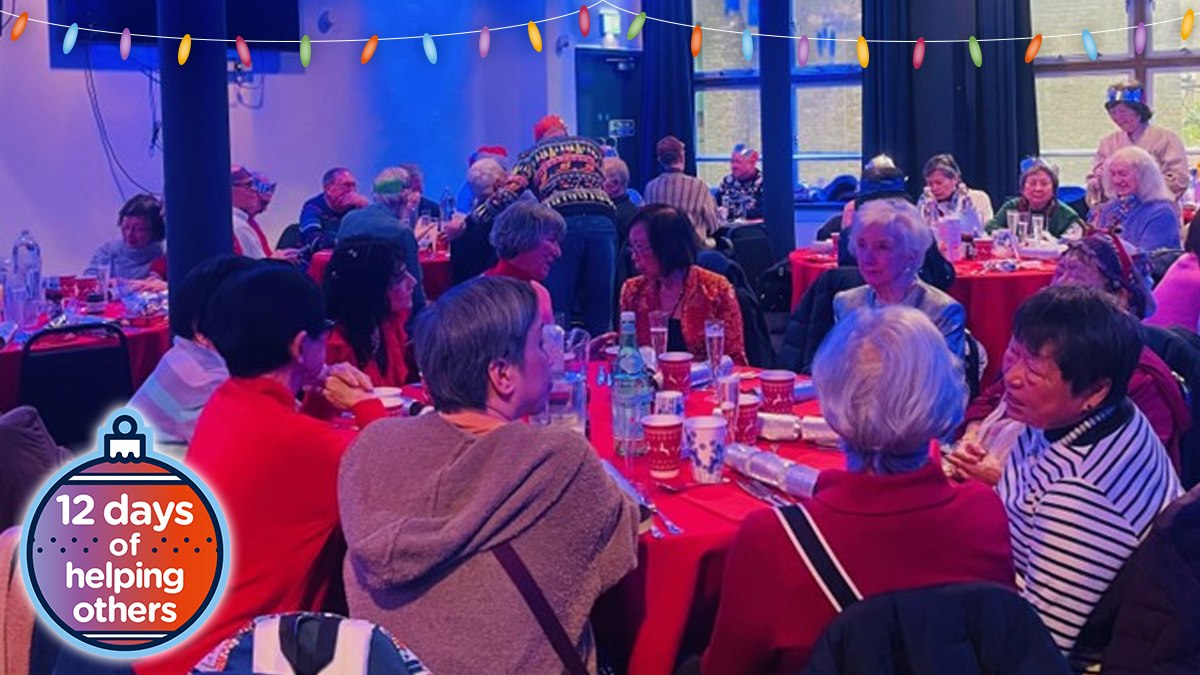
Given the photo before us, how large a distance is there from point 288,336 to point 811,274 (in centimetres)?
488

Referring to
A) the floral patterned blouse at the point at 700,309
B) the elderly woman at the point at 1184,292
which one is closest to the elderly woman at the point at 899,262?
the floral patterned blouse at the point at 700,309

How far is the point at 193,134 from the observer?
5.37 metres

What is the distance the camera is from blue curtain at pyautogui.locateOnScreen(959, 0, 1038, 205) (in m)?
11.3

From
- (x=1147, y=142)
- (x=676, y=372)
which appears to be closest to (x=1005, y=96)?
(x=1147, y=142)

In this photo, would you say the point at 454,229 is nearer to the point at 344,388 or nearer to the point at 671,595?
the point at 344,388

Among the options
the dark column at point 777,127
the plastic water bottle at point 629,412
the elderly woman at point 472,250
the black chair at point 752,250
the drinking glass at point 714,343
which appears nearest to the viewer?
the plastic water bottle at point 629,412

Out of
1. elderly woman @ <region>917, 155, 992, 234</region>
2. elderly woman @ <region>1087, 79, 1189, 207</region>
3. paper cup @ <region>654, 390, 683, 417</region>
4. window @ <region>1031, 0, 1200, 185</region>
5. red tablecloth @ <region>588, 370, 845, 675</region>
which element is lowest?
red tablecloth @ <region>588, 370, 845, 675</region>

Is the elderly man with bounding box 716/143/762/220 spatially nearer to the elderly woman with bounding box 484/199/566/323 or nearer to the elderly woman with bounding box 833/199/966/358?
the elderly woman with bounding box 484/199/566/323

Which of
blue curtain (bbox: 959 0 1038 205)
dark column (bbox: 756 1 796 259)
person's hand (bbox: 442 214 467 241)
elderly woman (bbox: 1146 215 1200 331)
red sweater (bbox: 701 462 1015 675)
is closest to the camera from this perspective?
red sweater (bbox: 701 462 1015 675)

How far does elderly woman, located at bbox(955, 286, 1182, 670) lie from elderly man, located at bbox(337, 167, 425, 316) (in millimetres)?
3707

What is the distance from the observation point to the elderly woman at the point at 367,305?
4082mm

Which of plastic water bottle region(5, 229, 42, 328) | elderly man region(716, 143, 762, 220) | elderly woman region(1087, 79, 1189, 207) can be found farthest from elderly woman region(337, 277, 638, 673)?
elderly man region(716, 143, 762, 220)

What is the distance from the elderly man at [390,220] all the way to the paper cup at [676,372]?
237 centimetres

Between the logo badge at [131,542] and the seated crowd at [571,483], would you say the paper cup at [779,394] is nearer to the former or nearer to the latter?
the seated crowd at [571,483]
